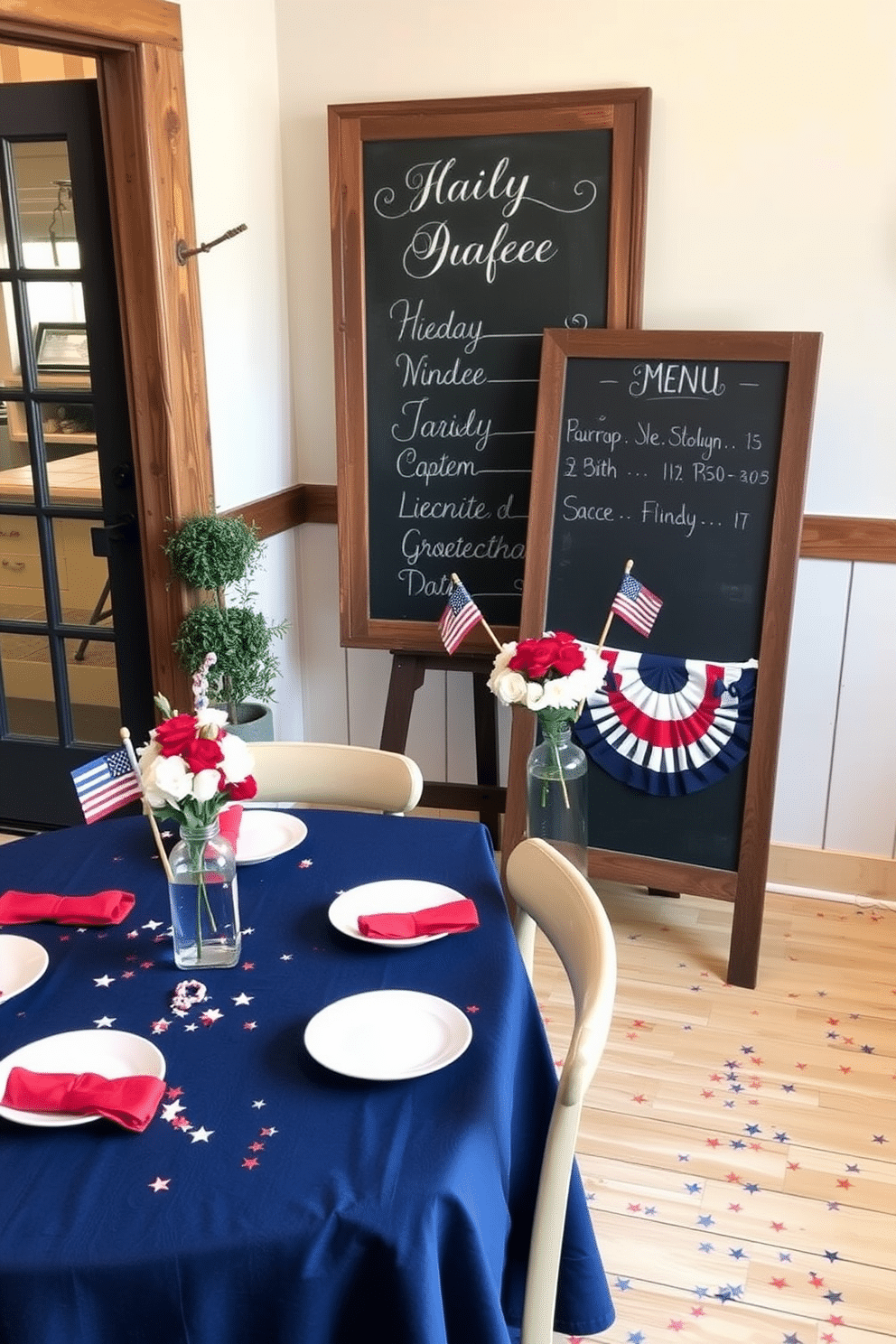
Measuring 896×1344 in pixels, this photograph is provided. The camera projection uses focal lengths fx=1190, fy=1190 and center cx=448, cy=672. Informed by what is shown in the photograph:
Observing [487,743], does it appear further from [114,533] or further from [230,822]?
[230,822]

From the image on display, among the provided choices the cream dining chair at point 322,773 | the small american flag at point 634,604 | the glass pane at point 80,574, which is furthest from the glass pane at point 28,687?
the small american flag at point 634,604

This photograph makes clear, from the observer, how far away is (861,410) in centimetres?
296

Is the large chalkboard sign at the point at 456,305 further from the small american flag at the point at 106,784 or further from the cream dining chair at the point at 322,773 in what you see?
the small american flag at the point at 106,784

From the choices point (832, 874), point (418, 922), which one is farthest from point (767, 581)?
point (418, 922)

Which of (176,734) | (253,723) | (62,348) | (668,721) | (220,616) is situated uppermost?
(62,348)

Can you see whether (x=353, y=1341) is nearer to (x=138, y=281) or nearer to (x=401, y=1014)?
(x=401, y=1014)

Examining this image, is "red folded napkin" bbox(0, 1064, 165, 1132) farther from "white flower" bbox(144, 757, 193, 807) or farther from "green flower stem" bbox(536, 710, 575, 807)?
"green flower stem" bbox(536, 710, 575, 807)

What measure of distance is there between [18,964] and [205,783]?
1.27 ft

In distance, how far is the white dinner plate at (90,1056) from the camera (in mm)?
1373

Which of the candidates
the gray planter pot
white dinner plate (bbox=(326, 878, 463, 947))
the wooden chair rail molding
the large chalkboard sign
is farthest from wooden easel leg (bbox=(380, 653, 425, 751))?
white dinner plate (bbox=(326, 878, 463, 947))

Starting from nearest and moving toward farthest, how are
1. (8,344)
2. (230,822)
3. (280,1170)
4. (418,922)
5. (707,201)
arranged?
1. (280,1170)
2. (418,922)
3. (230,822)
4. (707,201)
5. (8,344)

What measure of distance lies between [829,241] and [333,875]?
2.04m

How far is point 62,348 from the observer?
3.17 meters

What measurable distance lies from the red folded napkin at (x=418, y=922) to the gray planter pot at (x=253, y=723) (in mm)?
1484
